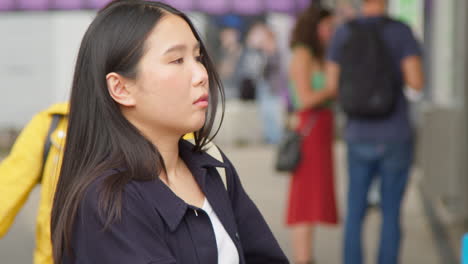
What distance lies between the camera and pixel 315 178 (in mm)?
5523

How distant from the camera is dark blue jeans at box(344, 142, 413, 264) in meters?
4.66

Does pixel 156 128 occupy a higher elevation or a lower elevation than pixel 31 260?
higher

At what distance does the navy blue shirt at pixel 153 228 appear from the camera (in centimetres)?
166

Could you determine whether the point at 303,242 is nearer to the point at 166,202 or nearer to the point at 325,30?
the point at 325,30

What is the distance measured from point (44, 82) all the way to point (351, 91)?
9718 millimetres

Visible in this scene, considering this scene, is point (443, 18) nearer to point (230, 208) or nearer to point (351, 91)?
point (351, 91)

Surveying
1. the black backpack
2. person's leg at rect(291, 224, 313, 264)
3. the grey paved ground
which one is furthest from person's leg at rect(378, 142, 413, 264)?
the grey paved ground

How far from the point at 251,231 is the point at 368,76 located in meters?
2.76

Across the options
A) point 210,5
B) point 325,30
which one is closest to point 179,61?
point 325,30

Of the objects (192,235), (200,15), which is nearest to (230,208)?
(192,235)

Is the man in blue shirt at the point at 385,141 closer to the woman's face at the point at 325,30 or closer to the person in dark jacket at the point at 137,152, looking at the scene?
the woman's face at the point at 325,30

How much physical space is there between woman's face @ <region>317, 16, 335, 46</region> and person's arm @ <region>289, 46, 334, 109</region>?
0.14 metres

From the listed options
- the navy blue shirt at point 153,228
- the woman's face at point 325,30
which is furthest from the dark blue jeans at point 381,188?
the navy blue shirt at point 153,228

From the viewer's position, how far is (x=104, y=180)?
5.59 ft
